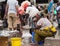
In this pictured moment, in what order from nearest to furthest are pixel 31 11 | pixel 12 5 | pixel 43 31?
pixel 43 31, pixel 12 5, pixel 31 11

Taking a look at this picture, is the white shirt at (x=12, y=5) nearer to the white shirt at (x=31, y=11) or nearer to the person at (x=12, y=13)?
the person at (x=12, y=13)

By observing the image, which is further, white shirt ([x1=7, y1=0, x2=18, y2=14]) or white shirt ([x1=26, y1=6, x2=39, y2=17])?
white shirt ([x1=26, y1=6, x2=39, y2=17])

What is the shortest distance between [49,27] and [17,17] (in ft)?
12.1

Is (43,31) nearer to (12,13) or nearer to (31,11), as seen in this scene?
(12,13)

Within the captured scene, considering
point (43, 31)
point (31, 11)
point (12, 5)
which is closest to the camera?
point (43, 31)

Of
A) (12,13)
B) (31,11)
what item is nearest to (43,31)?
(12,13)

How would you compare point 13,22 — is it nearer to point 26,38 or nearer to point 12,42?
point 26,38

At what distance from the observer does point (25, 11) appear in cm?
1645

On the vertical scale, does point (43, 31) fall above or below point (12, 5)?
below

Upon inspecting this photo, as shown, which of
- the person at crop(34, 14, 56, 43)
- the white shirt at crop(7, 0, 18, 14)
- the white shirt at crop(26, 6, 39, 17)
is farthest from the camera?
the white shirt at crop(26, 6, 39, 17)

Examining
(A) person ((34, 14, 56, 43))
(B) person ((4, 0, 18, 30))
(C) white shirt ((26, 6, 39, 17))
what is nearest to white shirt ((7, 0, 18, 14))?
(B) person ((4, 0, 18, 30))

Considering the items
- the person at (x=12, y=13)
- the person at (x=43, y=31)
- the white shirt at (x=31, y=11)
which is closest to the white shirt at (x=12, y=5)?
the person at (x=12, y=13)

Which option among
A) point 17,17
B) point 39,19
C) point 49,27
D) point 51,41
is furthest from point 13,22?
point 51,41

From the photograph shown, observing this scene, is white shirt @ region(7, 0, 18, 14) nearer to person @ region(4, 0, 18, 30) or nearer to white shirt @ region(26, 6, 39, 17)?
person @ region(4, 0, 18, 30)
